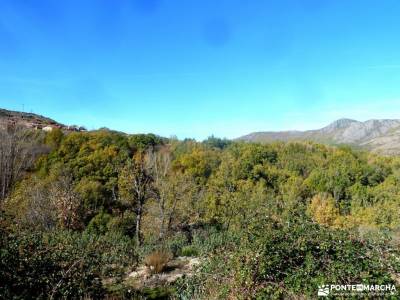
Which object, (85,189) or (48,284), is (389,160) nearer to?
(85,189)

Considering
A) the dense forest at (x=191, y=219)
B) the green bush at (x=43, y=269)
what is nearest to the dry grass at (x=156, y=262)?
the dense forest at (x=191, y=219)

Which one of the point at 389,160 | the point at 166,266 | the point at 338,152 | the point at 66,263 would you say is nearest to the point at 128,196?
the point at 166,266

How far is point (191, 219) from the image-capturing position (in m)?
22.2

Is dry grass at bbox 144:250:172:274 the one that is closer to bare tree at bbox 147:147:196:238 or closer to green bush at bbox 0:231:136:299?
green bush at bbox 0:231:136:299

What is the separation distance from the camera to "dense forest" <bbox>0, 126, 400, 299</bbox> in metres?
5.07

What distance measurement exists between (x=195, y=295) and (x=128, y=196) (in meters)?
17.6

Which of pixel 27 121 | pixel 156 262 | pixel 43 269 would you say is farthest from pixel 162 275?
pixel 27 121

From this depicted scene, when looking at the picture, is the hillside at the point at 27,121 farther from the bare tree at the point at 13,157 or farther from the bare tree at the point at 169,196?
the bare tree at the point at 169,196

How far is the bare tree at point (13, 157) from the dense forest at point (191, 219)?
0.12m

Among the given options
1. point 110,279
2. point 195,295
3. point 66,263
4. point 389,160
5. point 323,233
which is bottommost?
point 110,279

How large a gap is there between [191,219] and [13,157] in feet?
52.9

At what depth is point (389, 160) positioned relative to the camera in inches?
1410

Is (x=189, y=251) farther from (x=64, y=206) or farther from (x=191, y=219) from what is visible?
(x=191, y=219)

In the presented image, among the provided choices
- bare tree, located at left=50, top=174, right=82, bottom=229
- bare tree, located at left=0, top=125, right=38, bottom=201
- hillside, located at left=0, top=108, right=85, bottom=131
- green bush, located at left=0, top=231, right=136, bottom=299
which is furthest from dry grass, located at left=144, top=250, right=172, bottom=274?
hillside, located at left=0, top=108, right=85, bottom=131
